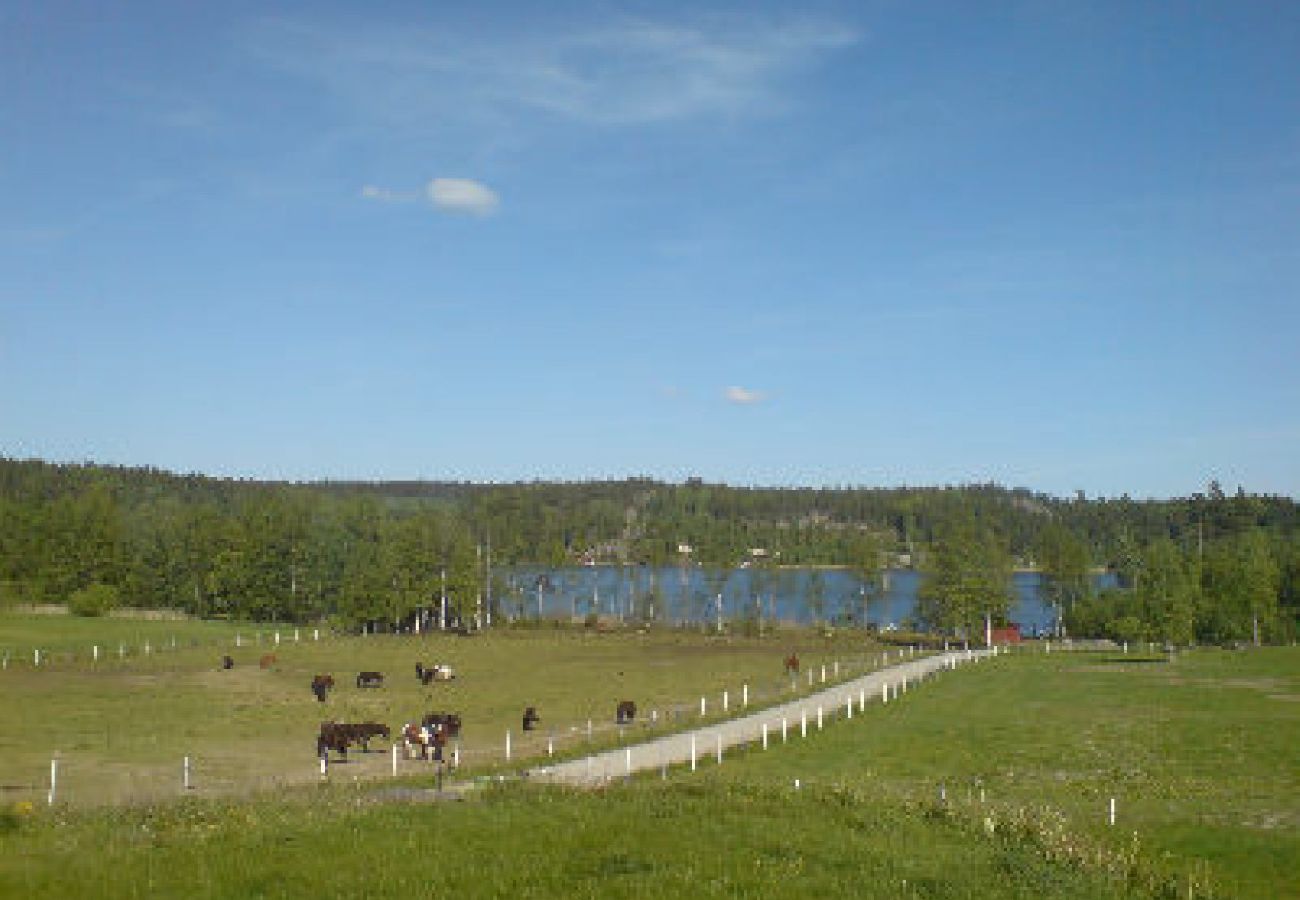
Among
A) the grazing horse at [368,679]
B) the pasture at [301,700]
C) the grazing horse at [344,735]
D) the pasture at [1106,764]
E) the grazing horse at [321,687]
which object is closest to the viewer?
the pasture at [1106,764]

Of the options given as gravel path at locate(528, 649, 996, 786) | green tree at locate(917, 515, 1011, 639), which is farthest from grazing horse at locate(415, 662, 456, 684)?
green tree at locate(917, 515, 1011, 639)

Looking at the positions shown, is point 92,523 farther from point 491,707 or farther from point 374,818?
point 374,818

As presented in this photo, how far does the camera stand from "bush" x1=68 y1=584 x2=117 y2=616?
122 metres

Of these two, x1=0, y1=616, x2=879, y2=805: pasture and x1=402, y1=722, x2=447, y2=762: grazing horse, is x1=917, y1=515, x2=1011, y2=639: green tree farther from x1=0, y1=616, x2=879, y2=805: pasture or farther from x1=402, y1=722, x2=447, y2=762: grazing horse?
x1=402, y1=722, x2=447, y2=762: grazing horse

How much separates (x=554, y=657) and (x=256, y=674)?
90.8 feet

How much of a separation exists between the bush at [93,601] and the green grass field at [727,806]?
1924 inches

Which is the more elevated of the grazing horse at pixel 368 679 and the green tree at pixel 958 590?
the green tree at pixel 958 590

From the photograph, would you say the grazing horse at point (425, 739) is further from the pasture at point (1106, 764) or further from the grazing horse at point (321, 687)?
the grazing horse at point (321, 687)

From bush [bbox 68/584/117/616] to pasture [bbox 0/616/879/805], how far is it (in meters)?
7.75

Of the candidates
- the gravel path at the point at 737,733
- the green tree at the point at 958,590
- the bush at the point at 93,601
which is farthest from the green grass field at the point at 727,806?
the bush at the point at 93,601

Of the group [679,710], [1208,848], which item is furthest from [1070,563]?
[1208,848]

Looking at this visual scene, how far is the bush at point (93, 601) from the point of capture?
121500 mm

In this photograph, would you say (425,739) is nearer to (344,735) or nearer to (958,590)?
(344,735)

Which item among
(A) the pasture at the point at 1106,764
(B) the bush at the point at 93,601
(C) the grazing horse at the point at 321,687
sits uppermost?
(B) the bush at the point at 93,601
